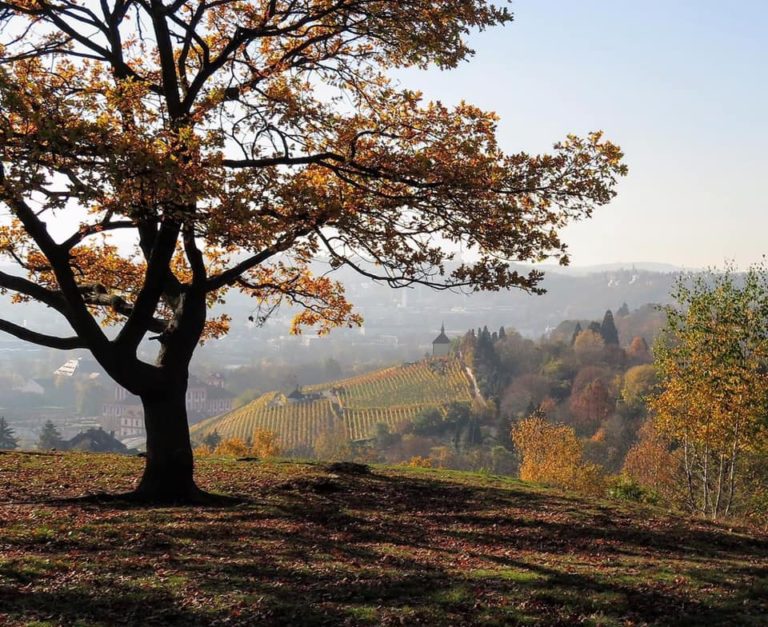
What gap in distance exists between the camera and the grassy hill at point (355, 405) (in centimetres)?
14362

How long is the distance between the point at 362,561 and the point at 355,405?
149m

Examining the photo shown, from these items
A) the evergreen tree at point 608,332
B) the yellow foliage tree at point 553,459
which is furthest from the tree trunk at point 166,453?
the evergreen tree at point 608,332

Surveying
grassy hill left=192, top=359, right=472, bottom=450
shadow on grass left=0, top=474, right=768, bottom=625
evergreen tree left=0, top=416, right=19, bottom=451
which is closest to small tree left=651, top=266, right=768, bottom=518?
shadow on grass left=0, top=474, right=768, bottom=625

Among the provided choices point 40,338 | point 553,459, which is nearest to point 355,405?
point 553,459

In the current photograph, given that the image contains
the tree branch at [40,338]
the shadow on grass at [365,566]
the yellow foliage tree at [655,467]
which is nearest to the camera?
the shadow on grass at [365,566]

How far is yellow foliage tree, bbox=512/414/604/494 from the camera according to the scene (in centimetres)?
4281

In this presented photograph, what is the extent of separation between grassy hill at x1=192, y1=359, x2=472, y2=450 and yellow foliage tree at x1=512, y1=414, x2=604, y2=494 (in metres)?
78.5

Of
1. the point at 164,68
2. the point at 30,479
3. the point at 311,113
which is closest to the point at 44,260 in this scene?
the point at 30,479

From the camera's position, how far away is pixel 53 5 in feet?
43.9

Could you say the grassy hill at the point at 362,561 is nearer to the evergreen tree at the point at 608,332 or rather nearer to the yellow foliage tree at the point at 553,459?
the yellow foliage tree at the point at 553,459

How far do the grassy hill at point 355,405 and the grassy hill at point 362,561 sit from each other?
378ft

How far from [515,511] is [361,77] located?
8999 mm

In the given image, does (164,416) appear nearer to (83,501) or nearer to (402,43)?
(83,501)

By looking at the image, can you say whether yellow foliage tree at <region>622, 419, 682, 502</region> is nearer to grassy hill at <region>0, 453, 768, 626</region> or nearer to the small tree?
the small tree
